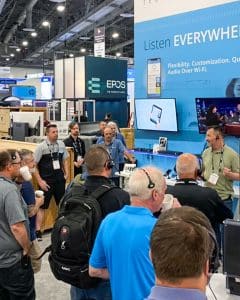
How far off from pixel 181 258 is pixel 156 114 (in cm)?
550

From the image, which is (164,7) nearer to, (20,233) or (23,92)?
(20,233)

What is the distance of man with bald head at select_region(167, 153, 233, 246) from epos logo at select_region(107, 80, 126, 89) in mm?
9073

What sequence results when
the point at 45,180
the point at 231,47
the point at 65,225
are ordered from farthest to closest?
the point at 45,180 < the point at 231,47 < the point at 65,225

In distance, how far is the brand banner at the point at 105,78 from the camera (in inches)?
459

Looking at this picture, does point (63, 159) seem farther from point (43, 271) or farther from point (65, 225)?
point (65, 225)

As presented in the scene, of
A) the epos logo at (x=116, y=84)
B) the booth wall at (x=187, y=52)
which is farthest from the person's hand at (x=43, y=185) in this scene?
the epos logo at (x=116, y=84)

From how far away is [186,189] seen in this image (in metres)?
3.31

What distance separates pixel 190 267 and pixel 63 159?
498 centimetres

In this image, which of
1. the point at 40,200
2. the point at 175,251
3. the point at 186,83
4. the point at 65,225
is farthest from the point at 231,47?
the point at 175,251

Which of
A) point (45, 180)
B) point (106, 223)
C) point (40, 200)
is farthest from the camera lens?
point (45, 180)

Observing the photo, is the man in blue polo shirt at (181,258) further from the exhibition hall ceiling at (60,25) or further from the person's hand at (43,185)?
the exhibition hall ceiling at (60,25)

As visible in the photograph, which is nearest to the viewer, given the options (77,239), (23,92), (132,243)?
(132,243)

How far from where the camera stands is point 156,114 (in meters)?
6.52

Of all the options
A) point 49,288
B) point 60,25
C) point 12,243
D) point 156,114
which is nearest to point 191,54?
point 156,114
